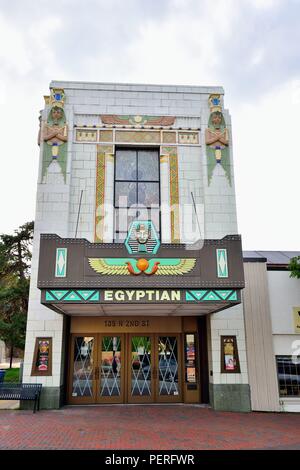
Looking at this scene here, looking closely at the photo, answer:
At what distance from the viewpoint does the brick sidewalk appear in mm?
9289

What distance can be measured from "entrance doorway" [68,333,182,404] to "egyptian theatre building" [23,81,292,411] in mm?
40

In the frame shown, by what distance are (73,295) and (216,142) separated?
934 centimetres

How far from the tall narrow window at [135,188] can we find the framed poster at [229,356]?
523 cm

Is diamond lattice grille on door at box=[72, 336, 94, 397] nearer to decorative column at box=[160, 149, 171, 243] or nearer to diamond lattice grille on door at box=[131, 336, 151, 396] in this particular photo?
diamond lattice grille on door at box=[131, 336, 151, 396]

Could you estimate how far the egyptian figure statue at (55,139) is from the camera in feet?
52.6

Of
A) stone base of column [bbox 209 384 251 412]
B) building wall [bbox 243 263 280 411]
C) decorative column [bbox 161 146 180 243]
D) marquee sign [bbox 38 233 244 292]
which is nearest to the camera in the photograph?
marquee sign [bbox 38 233 244 292]

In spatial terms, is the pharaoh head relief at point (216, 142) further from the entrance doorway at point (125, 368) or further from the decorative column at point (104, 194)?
the entrance doorway at point (125, 368)

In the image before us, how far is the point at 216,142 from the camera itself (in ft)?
54.4

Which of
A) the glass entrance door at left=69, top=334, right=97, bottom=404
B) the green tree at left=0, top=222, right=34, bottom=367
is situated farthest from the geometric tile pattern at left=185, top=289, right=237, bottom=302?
the green tree at left=0, top=222, right=34, bottom=367

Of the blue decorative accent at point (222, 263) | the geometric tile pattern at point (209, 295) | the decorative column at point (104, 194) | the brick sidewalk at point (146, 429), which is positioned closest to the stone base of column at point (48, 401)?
the brick sidewalk at point (146, 429)

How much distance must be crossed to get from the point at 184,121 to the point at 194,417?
1194 centimetres
